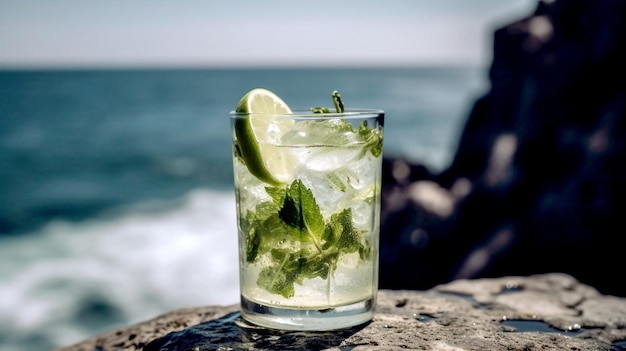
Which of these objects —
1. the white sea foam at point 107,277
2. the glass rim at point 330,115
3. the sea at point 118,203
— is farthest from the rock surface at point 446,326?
the white sea foam at point 107,277

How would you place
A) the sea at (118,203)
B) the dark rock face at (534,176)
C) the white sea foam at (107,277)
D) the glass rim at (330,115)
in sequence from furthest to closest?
the sea at (118,203)
the white sea foam at (107,277)
the dark rock face at (534,176)
the glass rim at (330,115)

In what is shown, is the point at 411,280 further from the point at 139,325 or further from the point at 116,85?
the point at 116,85

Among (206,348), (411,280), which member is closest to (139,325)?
(206,348)

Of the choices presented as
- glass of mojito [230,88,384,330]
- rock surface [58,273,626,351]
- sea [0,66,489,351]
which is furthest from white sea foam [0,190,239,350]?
glass of mojito [230,88,384,330]

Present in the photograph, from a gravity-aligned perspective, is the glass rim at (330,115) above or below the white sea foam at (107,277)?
above

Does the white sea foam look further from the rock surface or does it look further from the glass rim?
the glass rim

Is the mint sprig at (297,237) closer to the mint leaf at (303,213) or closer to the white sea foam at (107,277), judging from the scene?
the mint leaf at (303,213)

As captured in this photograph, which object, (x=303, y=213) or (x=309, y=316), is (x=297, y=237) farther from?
(x=309, y=316)

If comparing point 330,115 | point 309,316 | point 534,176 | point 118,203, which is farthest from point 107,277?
point 330,115
